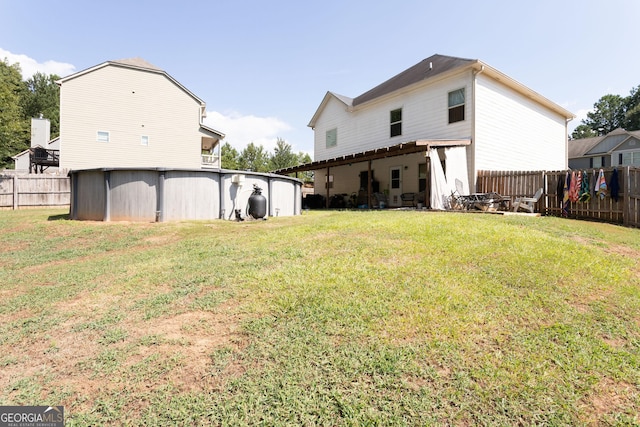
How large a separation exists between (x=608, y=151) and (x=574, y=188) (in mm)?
26427

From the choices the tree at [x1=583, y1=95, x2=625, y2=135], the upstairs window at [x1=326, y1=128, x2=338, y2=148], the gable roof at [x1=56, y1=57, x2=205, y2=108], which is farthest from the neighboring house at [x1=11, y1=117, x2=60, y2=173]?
the tree at [x1=583, y1=95, x2=625, y2=135]

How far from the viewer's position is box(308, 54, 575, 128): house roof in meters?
11.8

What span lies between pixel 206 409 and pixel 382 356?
1288 mm

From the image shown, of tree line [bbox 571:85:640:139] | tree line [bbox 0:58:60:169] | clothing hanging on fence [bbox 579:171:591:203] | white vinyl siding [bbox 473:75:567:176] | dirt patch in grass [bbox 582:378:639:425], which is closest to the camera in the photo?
dirt patch in grass [bbox 582:378:639:425]

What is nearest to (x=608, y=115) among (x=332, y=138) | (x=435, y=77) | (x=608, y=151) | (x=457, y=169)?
(x=608, y=151)

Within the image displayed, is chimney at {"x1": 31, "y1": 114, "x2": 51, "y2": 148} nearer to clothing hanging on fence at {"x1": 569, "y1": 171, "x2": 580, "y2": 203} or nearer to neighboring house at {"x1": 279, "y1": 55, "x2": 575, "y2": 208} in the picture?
neighboring house at {"x1": 279, "y1": 55, "x2": 575, "y2": 208}

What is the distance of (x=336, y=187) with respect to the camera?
19781 millimetres

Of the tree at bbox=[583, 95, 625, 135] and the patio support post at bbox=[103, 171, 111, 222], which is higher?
the tree at bbox=[583, 95, 625, 135]

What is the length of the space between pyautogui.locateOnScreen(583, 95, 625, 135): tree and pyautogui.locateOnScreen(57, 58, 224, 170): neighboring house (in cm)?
6489

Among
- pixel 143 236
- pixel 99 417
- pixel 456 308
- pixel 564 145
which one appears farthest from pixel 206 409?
pixel 564 145

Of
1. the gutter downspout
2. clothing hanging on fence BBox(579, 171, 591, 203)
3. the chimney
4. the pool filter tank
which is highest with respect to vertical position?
the chimney

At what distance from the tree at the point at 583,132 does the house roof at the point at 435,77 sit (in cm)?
4781

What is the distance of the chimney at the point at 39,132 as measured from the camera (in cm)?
2916

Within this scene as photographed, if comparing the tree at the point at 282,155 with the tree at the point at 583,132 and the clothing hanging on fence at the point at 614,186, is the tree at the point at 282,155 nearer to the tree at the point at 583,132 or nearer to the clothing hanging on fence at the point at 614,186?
the clothing hanging on fence at the point at 614,186
